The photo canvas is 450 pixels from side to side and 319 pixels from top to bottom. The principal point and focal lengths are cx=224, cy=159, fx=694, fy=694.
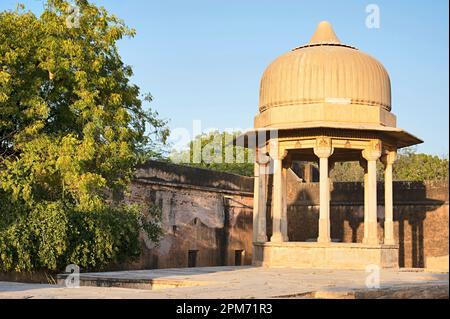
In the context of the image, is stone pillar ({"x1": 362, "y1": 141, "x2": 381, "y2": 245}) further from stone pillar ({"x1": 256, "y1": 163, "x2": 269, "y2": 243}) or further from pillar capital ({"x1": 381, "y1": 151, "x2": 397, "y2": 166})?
stone pillar ({"x1": 256, "y1": 163, "x2": 269, "y2": 243})

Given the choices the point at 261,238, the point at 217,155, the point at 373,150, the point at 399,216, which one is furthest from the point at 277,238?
the point at 217,155

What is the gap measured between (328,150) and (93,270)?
21.3 feet

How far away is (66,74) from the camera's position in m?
15.4

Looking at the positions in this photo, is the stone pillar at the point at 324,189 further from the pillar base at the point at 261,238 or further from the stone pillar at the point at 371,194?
the pillar base at the point at 261,238

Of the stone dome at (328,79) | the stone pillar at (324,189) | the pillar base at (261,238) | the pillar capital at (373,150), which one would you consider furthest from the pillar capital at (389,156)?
the pillar base at (261,238)

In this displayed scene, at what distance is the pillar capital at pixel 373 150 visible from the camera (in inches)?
701

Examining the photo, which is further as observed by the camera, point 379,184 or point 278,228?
point 379,184

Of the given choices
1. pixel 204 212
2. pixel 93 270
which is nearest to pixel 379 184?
pixel 204 212

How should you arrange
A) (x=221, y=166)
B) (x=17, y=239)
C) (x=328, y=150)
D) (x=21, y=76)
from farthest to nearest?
(x=221, y=166) < (x=328, y=150) < (x=21, y=76) < (x=17, y=239)

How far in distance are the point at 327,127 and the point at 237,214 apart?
27.4 ft

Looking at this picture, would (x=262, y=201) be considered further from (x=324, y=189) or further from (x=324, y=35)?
(x=324, y=35)

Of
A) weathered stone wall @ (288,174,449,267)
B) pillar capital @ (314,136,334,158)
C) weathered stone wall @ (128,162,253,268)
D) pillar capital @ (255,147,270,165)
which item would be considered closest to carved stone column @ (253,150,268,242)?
pillar capital @ (255,147,270,165)
